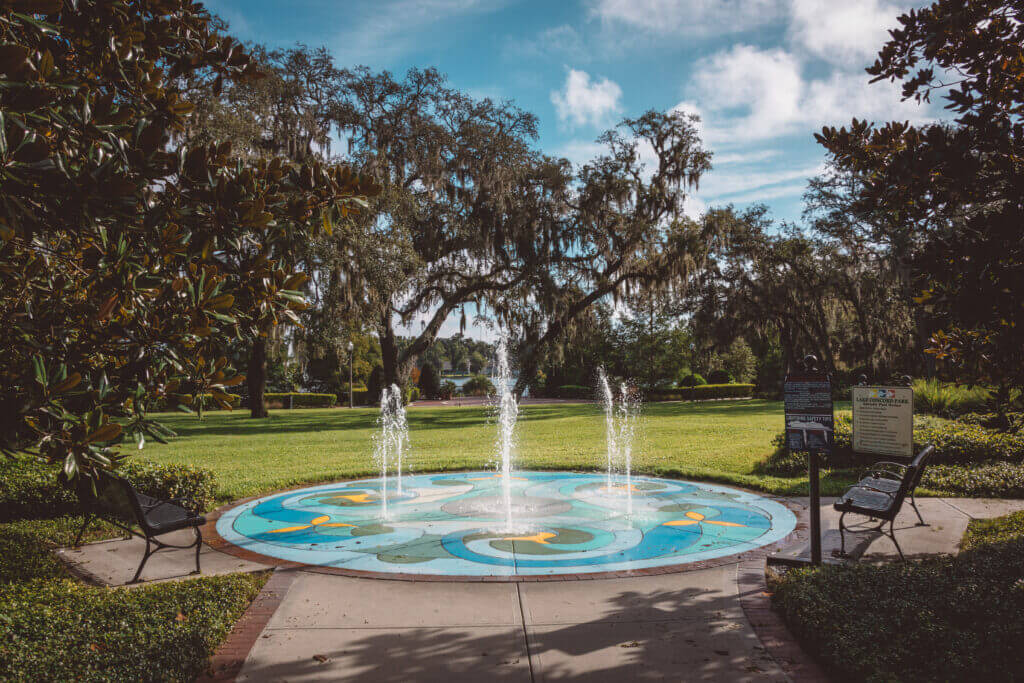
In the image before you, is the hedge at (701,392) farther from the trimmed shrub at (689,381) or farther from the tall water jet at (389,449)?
the tall water jet at (389,449)

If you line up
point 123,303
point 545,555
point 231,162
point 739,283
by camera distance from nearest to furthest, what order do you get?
point 123,303
point 231,162
point 545,555
point 739,283

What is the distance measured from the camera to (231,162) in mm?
3193

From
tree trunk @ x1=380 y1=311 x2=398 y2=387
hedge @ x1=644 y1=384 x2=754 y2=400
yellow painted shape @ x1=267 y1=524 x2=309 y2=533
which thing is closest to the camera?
yellow painted shape @ x1=267 y1=524 x2=309 y2=533

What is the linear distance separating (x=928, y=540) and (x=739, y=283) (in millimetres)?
26066

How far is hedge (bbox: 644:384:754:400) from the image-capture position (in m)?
39.1

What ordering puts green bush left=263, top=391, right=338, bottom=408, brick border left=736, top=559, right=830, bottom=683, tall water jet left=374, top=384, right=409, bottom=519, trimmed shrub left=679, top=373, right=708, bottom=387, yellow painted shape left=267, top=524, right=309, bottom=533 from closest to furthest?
brick border left=736, top=559, right=830, bottom=683 → yellow painted shape left=267, top=524, right=309, bottom=533 → tall water jet left=374, top=384, right=409, bottom=519 → green bush left=263, top=391, right=338, bottom=408 → trimmed shrub left=679, top=373, right=708, bottom=387

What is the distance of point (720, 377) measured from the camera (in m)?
45.5

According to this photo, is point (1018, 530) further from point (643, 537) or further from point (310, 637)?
point (310, 637)

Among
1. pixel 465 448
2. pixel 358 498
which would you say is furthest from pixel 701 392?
pixel 358 498

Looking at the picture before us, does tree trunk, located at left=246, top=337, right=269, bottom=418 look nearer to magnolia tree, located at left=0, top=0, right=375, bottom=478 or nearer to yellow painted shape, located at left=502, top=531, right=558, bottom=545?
yellow painted shape, located at left=502, top=531, right=558, bottom=545

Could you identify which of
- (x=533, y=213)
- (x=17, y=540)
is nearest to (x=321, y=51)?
(x=533, y=213)

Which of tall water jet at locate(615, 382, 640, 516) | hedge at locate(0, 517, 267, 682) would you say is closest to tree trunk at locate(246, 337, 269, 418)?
tall water jet at locate(615, 382, 640, 516)

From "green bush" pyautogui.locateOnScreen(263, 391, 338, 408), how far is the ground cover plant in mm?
38735

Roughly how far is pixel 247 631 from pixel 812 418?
4.33 metres
